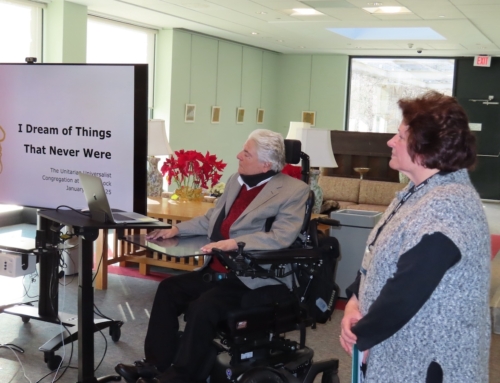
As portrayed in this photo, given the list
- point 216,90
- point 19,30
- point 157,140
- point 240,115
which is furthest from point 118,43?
point 157,140

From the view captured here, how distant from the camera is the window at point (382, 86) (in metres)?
14.4

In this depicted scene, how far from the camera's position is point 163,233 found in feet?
10.7

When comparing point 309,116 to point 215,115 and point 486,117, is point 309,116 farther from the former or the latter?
point 486,117

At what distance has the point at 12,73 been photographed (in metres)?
3.46

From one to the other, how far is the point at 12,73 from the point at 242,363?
6.28 ft

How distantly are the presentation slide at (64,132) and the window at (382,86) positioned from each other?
11.8m

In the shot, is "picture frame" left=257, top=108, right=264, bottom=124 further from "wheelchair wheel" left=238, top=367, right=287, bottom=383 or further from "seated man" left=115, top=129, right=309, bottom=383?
"wheelchair wheel" left=238, top=367, right=287, bottom=383

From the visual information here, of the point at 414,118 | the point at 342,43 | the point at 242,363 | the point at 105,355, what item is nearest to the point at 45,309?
the point at 105,355

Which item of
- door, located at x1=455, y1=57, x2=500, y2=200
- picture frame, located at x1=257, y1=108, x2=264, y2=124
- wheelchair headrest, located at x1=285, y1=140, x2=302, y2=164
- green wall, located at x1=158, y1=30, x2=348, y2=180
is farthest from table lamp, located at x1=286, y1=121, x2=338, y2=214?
door, located at x1=455, y1=57, x2=500, y2=200

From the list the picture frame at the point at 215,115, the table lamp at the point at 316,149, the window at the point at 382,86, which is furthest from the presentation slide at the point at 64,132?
the window at the point at 382,86

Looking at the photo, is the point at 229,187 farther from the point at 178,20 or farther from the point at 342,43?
the point at 342,43

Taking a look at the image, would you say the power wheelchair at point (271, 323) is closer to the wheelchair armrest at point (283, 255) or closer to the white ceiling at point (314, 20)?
the wheelchair armrest at point (283, 255)

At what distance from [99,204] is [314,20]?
7.38 metres

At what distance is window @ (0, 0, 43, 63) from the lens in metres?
8.12
